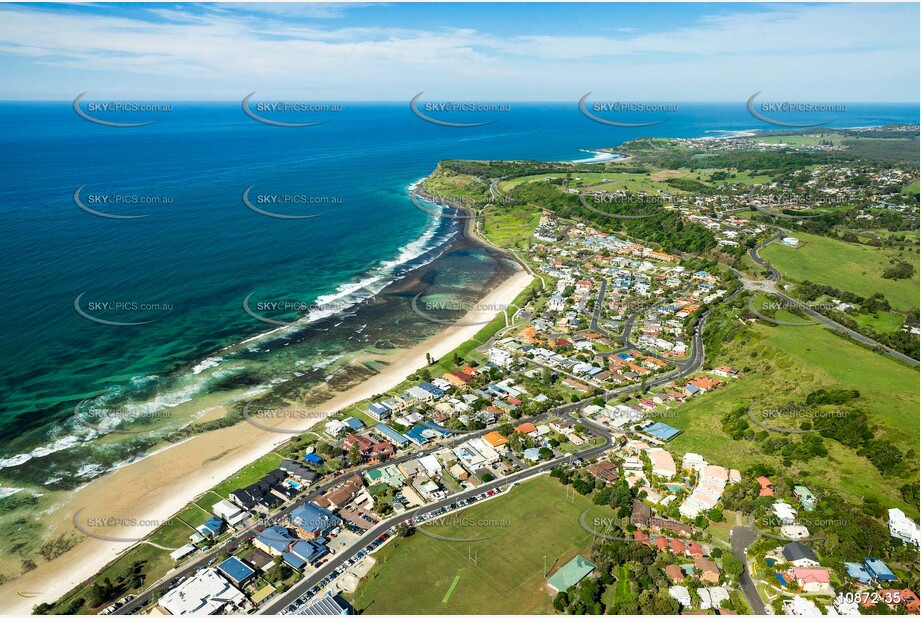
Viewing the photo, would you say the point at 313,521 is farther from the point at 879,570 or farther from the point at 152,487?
the point at 879,570

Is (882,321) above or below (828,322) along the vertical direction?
above

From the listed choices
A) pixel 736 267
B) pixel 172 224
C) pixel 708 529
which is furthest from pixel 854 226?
pixel 172 224

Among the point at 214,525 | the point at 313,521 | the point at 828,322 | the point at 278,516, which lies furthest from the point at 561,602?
the point at 828,322

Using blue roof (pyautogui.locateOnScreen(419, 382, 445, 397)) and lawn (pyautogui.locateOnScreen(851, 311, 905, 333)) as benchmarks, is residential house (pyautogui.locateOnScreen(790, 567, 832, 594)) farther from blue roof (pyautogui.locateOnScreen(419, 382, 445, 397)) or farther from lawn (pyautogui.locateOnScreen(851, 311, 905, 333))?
lawn (pyautogui.locateOnScreen(851, 311, 905, 333))

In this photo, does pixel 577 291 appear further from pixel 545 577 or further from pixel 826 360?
pixel 545 577

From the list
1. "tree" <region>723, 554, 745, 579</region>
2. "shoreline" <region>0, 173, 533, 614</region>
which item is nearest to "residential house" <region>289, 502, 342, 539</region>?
"shoreline" <region>0, 173, 533, 614</region>
